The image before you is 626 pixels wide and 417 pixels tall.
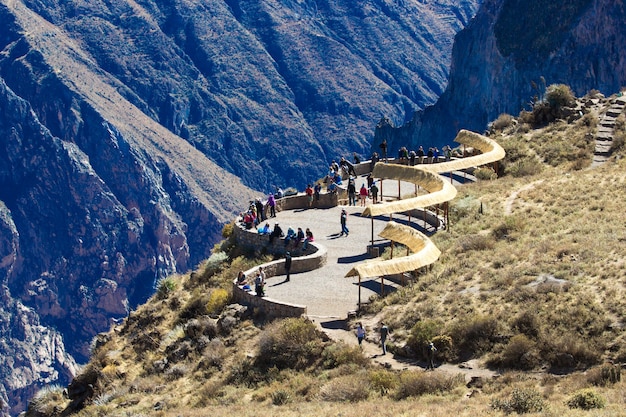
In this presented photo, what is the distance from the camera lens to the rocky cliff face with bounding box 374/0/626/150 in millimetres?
144875

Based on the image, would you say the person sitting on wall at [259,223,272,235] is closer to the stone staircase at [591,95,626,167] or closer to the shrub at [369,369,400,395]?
the shrub at [369,369,400,395]

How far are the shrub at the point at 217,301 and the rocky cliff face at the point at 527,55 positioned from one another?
326ft

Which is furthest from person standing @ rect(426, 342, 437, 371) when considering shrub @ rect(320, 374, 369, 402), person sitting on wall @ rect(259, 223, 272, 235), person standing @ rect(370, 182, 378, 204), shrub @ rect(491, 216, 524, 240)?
person standing @ rect(370, 182, 378, 204)

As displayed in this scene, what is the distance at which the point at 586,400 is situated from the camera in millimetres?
26375

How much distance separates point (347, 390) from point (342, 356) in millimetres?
2520

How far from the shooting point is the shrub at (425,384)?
29812 millimetres

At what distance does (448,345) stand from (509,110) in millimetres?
135652

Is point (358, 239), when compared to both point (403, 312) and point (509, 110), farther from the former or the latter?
point (509, 110)

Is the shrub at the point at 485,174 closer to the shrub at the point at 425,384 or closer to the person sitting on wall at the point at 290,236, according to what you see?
the person sitting on wall at the point at 290,236

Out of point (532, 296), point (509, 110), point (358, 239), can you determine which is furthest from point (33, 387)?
point (532, 296)

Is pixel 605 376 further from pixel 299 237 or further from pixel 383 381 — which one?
pixel 299 237

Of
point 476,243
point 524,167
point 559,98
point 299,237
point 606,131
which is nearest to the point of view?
point 476,243

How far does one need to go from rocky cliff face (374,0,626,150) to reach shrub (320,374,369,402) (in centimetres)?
10771

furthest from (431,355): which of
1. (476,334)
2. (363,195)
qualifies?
(363,195)
